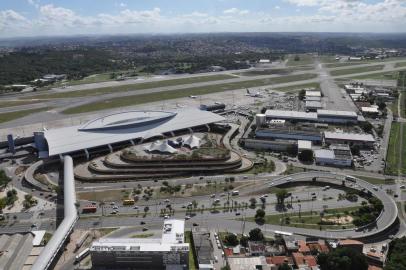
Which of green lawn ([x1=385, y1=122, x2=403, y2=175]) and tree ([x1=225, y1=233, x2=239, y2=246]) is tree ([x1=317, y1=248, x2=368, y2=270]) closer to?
tree ([x1=225, y1=233, x2=239, y2=246])

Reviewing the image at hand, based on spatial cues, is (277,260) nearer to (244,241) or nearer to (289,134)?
(244,241)

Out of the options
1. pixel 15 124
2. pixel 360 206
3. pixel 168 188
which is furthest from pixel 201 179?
pixel 15 124

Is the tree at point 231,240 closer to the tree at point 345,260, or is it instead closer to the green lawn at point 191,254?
the green lawn at point 191,254

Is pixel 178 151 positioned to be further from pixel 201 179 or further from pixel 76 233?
pixel 76 233

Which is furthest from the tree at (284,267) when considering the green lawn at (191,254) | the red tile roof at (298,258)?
the green lawn at (191,254)

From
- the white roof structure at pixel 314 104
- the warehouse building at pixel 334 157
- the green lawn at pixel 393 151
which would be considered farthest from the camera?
the white roof structure at pixel 314 104

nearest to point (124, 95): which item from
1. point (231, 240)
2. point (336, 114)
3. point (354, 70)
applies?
point (336, 114)
